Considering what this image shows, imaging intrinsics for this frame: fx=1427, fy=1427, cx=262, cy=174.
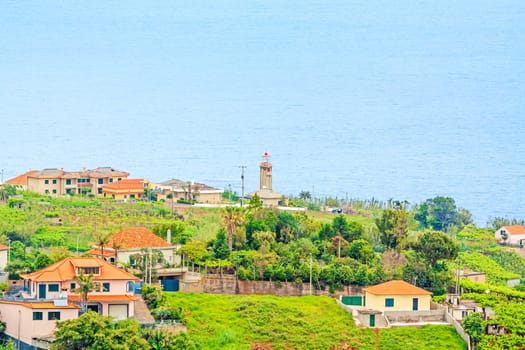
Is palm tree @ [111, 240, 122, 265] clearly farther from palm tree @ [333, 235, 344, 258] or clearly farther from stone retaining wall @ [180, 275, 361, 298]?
palm tree @ [333, 235, 344, 258]

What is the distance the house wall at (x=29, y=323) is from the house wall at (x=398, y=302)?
10647 mm

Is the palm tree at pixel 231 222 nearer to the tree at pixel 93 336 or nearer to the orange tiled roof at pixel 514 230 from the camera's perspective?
the tree at pixel 93 336

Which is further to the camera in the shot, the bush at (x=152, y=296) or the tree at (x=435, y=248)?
the tree at (x=435, y=248)

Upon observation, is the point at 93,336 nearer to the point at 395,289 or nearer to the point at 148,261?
the point at 148,261

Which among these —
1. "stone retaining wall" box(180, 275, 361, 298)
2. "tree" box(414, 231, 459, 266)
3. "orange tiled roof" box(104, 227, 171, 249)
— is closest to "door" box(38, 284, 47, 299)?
"stone retaining wall" box(180, 275, 361, 298)

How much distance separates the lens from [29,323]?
146 ft

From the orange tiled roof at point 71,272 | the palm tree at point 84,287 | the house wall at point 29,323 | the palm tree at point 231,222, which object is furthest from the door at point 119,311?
the palm tree at point 231,222

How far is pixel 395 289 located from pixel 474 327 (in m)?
3.54

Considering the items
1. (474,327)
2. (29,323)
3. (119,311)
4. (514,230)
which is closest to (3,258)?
(119,311)

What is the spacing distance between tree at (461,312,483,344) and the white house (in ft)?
74.8

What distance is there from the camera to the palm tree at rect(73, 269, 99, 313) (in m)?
45.3

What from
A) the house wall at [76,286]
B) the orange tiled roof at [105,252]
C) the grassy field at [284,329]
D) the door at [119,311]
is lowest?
the grassy field at [284,329]

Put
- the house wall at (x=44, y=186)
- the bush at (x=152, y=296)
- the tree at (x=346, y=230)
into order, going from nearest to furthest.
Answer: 1. the bush at (x=152, y=296)
2. the tree at (x=346, y=230)
3. the house wall at (x=44, y=186)

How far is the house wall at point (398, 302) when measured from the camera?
49.1m
